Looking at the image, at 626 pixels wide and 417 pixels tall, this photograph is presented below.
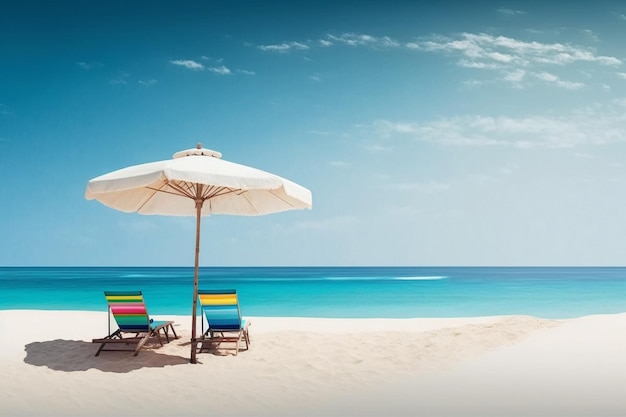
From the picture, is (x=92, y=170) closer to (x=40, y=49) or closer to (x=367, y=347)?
(x=40, y=49)

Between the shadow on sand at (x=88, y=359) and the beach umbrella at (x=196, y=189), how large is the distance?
1.43ft

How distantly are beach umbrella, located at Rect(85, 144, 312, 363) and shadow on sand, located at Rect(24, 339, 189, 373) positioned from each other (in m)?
0.44

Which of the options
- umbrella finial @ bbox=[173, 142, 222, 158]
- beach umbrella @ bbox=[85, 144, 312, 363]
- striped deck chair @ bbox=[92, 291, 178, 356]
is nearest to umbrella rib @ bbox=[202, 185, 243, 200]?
beach umbrella @ bbox=[85, 144, 312, 363]

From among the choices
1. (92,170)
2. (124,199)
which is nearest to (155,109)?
(92,170)

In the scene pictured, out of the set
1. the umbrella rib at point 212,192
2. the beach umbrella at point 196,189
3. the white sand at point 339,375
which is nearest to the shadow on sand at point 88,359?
the white sand at point 339,375

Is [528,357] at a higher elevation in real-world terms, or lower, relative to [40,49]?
lower

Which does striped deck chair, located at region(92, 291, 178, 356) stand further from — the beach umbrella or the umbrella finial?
the umbrella finial

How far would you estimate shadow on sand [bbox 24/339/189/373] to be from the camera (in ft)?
18.8

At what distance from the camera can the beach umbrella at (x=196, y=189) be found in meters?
5.22

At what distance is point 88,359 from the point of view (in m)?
6.09

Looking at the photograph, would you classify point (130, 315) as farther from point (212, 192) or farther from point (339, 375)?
point (339, 375)

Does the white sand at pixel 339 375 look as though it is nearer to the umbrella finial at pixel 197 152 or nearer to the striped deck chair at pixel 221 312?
the striped deck chair at pixel 221 312

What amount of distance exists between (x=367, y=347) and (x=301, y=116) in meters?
15.5

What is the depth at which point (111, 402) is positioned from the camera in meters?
4.46
